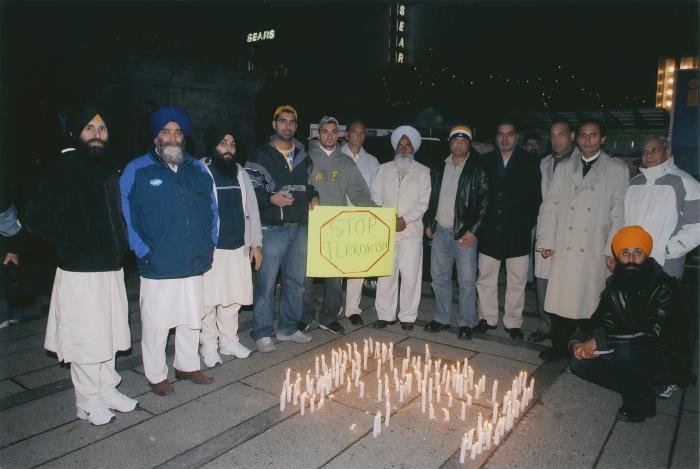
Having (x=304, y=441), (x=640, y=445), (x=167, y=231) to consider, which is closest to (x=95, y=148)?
(x=167, y=231)

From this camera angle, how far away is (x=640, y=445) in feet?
11.8

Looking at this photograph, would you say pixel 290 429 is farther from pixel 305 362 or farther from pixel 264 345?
pixel 264 345

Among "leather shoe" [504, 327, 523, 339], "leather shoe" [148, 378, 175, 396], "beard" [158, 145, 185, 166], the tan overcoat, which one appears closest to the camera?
"beard" [158, 145, 185, 166]

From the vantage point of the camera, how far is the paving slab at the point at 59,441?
11.0 ft

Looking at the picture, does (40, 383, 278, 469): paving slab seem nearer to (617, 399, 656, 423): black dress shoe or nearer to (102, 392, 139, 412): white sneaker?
(102, 392, 139, 412): white sneaker

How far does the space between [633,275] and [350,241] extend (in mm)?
2964

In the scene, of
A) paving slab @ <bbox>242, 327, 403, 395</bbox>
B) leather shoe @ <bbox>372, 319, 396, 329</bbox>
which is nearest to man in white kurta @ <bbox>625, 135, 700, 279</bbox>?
paving slab @ <bbox>242, 327, 403, 395</bbox>

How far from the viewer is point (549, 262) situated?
18.0 feet

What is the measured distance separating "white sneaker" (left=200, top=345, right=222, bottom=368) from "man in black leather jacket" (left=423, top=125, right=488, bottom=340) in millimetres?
2654

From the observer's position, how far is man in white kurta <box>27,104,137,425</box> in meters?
3.55

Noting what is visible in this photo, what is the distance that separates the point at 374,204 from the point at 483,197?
135 centimetres

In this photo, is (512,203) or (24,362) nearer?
(24,362)

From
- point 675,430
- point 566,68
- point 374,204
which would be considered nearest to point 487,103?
point 566,68

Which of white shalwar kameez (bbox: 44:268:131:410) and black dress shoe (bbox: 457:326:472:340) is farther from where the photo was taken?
black dress shoe (bbox: 457:326:472:340)
